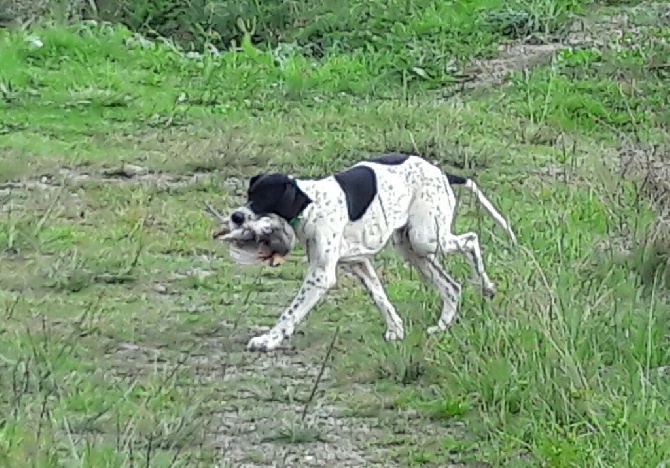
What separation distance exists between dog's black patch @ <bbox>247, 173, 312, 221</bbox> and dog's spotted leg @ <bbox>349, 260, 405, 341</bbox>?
0.55 metres

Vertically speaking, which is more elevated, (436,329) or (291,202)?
(291,202)

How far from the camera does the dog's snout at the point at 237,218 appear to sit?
5.49m

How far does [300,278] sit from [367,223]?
4.16ft

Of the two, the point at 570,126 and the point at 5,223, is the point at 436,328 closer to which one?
the point at 5,223

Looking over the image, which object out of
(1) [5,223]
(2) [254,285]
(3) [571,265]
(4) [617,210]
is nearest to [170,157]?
(1) [5,223]

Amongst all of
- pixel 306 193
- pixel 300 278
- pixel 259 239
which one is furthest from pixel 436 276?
pixel 300 278

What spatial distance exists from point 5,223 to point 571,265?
117 inches

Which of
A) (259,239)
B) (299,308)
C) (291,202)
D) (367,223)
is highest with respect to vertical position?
(291,202)

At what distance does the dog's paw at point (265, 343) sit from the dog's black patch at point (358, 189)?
21.1 inches

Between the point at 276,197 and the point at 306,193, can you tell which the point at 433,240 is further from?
the point at 276,197

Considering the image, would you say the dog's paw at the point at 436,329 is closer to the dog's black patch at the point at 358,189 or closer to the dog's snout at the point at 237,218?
the dog's black patch at the point at 358,189

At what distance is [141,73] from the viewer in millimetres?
11805

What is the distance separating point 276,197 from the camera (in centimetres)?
547

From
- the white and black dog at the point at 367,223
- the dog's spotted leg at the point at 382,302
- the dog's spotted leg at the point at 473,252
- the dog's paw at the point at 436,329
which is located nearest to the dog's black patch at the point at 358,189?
the white and black dog at the point at 367,223
